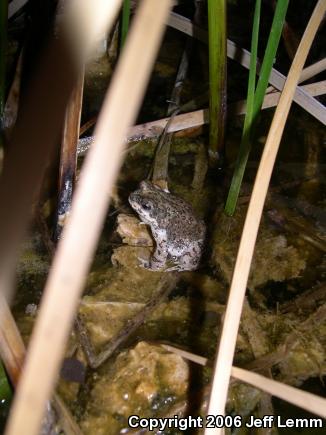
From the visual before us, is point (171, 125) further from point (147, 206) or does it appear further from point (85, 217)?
point (85, 217)

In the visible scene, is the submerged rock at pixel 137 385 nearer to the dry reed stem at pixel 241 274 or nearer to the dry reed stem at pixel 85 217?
the dry reed stem at pixel 241 274

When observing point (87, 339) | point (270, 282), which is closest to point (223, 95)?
point (270, 282)

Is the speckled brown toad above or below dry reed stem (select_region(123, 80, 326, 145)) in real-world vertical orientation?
below

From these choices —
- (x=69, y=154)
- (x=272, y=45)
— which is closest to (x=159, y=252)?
(x=69, y=154)

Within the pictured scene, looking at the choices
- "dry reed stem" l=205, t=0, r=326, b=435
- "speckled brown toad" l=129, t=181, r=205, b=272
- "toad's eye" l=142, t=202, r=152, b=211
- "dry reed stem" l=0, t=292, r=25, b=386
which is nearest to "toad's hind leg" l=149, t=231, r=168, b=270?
"speckled brown toad" l=129, t=181, r=205, b=272

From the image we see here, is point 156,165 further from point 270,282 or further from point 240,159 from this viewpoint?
point 270,282

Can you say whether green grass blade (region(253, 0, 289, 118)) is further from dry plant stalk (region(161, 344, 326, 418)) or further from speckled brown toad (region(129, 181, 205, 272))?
dry plant stalk (region(161, 344, 326, 418))
